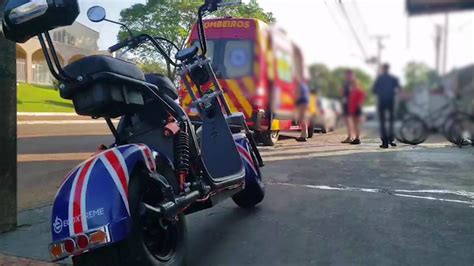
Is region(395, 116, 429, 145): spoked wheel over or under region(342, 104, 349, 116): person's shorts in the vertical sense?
under

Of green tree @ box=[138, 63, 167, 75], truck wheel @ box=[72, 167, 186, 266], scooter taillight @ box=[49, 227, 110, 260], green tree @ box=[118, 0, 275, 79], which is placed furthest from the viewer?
green tree @ box=[138, 63, 167, 75]

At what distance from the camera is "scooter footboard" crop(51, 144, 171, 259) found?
236 cm

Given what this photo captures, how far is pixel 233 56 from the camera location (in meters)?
1.07

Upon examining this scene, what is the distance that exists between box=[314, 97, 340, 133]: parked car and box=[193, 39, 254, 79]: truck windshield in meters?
0.18

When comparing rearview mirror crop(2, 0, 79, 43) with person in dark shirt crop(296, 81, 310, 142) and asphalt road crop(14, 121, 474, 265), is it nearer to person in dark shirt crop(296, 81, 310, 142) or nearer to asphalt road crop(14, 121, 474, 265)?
asphalt road crop(14, 121, 474, 265)

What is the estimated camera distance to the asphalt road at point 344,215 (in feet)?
11.0

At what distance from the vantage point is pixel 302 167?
6.93 metres

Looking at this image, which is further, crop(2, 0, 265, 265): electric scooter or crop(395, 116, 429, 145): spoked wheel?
crop(2, 0, 265, 265): electric scooter

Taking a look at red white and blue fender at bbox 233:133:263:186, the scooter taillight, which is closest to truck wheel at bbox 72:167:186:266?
the scooter taillight

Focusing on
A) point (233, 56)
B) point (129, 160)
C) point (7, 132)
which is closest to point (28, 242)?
point (7, 132)

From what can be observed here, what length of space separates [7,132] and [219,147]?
5.87ft

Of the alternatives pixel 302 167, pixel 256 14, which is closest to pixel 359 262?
pixel 256 14

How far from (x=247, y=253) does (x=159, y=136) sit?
1106 millimetres

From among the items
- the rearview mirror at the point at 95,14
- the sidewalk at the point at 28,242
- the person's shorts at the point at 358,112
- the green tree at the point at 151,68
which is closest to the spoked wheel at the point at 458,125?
the person's shorts at the point at 358,112
